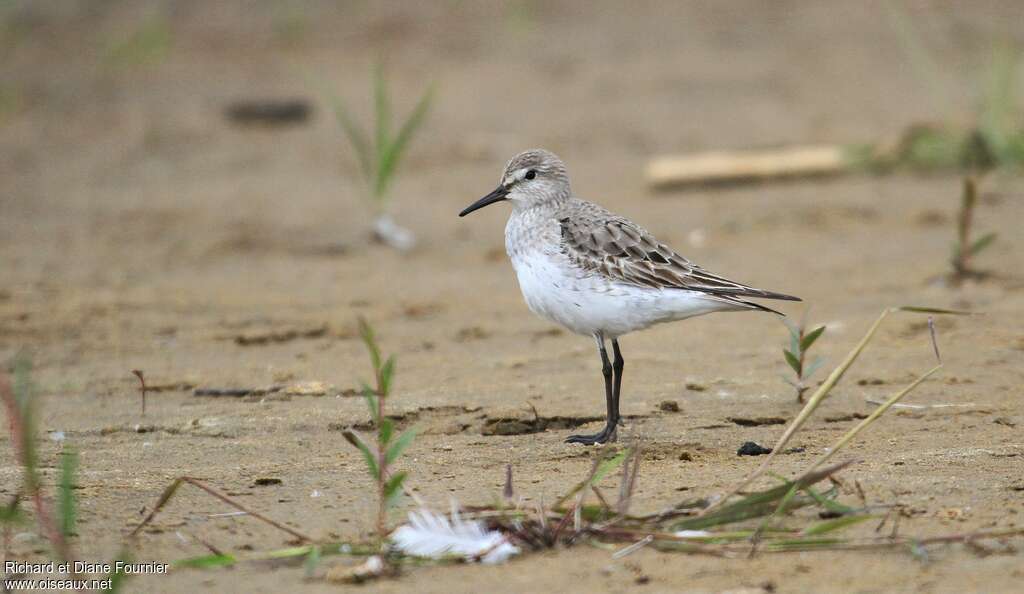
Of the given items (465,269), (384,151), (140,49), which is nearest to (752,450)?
(465,269)

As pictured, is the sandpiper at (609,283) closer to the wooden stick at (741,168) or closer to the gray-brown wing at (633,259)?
the gray-brown wing at (633,259)

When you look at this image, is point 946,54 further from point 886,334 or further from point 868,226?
point 886,334

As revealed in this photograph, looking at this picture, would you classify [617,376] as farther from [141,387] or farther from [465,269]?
[465,269]

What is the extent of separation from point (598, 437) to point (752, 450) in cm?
62

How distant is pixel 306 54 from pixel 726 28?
14.1 ft

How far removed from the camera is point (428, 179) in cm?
1030

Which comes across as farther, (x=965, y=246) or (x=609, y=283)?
(x=965, y=246)

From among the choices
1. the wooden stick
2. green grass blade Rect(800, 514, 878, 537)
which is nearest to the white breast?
green grass blade Rect(800, 514, 878, 537)

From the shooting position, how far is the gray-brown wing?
17.3 ft

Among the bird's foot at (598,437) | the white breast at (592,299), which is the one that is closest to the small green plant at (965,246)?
the white breast at (592,299)

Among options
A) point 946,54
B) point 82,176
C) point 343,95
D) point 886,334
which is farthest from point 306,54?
point 886,334

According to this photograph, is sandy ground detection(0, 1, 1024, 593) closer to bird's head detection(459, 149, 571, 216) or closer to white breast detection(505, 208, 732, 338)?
white breast detection(505, 208, 732, 338)

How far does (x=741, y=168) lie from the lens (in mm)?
9570

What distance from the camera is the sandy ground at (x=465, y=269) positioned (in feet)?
14.5
